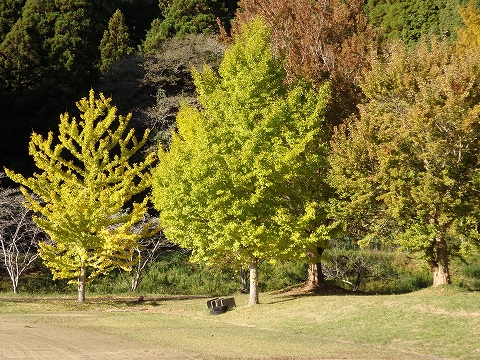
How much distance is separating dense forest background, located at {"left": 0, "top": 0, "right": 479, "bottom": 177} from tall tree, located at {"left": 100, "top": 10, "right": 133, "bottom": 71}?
74 millimetres

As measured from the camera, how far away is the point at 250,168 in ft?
69.8

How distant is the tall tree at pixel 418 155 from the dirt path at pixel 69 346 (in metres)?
9.69

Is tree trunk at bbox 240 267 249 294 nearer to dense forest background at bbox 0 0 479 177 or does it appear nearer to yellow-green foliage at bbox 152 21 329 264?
yellow-green foliage at bbox 152 21 329 264

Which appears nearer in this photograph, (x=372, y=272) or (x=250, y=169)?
(x=250, y=169)

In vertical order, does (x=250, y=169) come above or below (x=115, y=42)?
below

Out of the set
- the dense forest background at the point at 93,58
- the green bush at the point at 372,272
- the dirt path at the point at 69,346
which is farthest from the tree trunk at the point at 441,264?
the dense forest background at the point at 93,58

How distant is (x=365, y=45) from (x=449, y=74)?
7690mm

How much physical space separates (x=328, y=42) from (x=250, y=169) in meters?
9.22

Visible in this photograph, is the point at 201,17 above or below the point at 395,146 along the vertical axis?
above

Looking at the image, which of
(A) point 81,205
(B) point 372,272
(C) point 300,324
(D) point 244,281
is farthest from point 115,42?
(C) point 300,324

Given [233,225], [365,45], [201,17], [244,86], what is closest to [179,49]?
[201,17]

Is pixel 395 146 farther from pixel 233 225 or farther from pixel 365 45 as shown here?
pixel 365 45

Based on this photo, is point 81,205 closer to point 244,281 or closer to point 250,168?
point 250,168

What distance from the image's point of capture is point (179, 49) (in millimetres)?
42969
